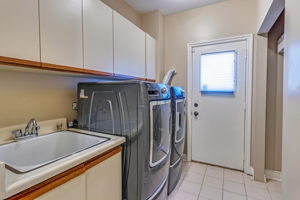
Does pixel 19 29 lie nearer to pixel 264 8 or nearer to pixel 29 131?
pixel 29 131

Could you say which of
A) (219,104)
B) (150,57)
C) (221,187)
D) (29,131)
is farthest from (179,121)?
(29,131)

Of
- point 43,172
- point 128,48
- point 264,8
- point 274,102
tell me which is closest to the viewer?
point 43,172

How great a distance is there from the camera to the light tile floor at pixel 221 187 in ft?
6.32

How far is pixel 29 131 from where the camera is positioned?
1.31 m

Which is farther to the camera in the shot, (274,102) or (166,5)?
(166,5)

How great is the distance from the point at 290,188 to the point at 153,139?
0.96 m

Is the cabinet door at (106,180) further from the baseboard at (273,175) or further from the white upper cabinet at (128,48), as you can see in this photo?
the baseboard at (273,175)

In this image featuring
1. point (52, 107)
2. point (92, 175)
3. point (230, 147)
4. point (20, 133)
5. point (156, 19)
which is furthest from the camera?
point (156, 19)

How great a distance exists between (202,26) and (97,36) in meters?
1.91

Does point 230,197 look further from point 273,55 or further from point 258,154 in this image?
point 273,55

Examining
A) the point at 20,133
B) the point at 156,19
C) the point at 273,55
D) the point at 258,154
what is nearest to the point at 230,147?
the point at 258,154

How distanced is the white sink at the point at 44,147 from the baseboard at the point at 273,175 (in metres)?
2.45

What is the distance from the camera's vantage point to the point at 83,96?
1640 millimetres

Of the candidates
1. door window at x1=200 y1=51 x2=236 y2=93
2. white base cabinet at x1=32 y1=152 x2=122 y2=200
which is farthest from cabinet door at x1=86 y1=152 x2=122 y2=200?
door window at x1=200 y1=51 x2=236 y2=93
